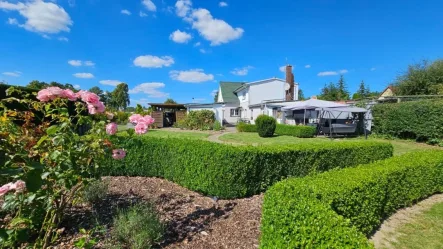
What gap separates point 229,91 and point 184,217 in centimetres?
3058

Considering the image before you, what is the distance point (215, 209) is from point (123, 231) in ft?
5.68

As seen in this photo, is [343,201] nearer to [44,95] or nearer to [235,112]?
[44,95]

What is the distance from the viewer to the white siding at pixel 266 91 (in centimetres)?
2856

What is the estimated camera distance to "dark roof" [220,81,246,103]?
1280 inches

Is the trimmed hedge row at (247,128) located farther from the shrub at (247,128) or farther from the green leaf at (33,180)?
the green leaf at (33,180)

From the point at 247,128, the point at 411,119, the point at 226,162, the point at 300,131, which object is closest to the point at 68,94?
the point at 226,162

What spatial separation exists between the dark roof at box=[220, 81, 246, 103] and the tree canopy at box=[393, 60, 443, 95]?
1808 cm

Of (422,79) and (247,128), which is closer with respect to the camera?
(247,128)

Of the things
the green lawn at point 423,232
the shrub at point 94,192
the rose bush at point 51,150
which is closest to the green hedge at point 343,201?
the green lawn at point 423,232

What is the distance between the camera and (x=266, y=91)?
29312mm

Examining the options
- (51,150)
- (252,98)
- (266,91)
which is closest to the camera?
(51,150)

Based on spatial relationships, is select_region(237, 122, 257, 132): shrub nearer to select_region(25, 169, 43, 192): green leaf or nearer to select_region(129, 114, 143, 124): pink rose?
select_region(129, 114, 143, 124): pink rose

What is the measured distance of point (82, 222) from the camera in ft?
11.7

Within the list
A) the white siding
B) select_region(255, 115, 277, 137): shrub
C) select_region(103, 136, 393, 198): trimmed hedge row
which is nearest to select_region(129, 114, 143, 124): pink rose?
select_region(103, 136, 393, 198): trimmed hedge row
